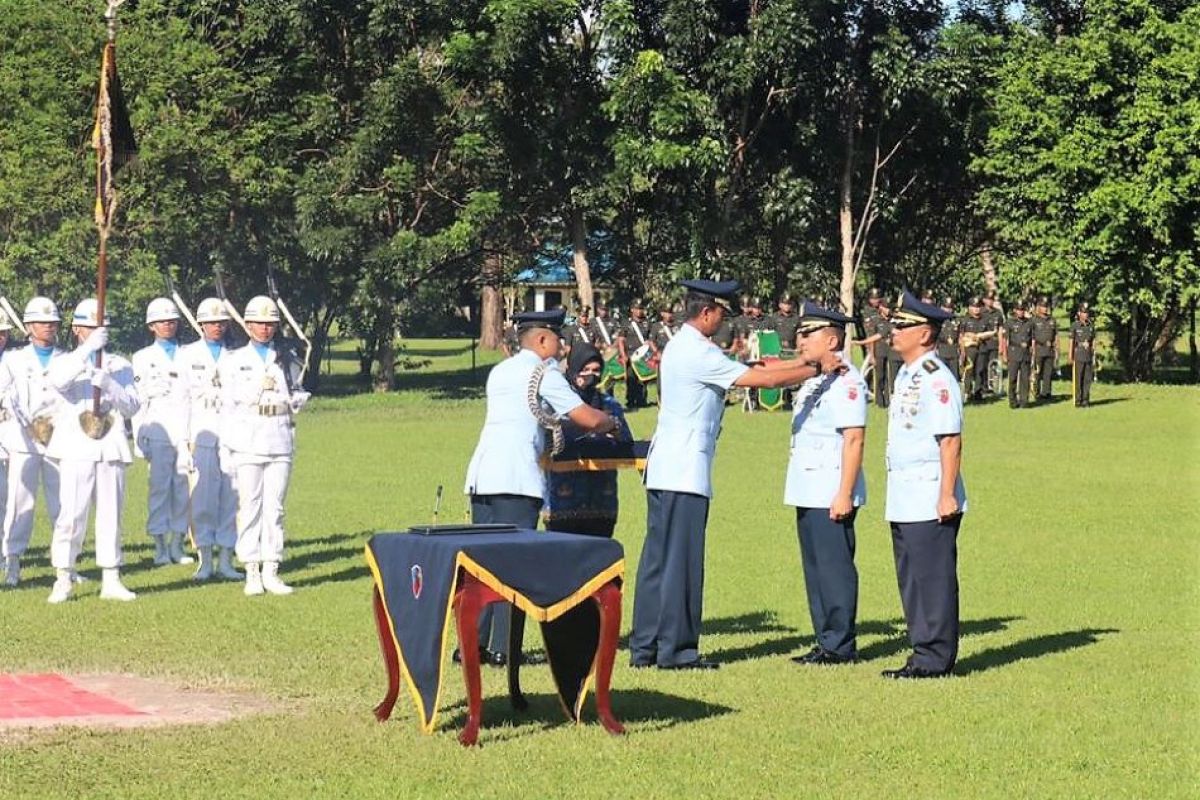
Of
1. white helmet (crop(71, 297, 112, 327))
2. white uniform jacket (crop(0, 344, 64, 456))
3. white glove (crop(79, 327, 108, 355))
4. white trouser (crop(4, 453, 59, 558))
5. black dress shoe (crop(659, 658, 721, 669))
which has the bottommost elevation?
black dress shoe (crop(659, 658, 721, 669))

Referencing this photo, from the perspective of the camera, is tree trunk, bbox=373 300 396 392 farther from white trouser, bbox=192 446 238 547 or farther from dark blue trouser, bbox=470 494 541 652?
dark blue trouser, bbox=470 494 541 652

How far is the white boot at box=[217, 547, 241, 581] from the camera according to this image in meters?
16.8

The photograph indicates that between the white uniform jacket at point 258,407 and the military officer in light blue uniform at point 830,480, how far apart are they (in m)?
4.98

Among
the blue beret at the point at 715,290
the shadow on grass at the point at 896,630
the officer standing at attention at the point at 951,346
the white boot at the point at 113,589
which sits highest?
the blue beret at the point at 715,290

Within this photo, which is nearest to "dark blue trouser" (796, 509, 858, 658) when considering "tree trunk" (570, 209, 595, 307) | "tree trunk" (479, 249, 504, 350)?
"tree trunk" (570, 209, 595, 307)

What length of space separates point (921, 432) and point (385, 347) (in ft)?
122

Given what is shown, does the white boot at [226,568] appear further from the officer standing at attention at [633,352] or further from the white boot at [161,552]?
the officer standing at attention at [633,352]

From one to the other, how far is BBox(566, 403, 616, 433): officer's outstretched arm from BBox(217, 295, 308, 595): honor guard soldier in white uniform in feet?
15.6

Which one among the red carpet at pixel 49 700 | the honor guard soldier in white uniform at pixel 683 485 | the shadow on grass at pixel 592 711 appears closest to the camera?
the shadow on grass at pixel 592 711

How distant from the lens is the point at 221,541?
16984 millimetres

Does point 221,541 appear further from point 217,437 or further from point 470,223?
point 470,223

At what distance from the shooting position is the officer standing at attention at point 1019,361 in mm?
39312

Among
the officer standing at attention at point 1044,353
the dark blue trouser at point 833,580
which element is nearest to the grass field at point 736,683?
the dark blue trouser at point 833,580

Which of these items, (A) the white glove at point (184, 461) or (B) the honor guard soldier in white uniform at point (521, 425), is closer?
(B) the honor guard soldier in white uniform at point (521, 425)
